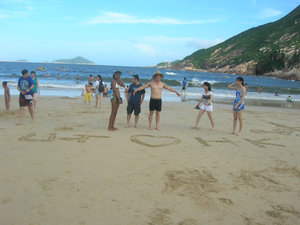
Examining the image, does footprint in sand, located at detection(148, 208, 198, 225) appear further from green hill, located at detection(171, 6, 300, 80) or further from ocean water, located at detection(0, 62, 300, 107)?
green hill, located at detection(171, 6, 300, 80)

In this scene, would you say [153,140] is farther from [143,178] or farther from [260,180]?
[260,180]

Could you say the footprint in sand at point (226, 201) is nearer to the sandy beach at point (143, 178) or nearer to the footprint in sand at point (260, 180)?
the sandy beach at point (143, 178)

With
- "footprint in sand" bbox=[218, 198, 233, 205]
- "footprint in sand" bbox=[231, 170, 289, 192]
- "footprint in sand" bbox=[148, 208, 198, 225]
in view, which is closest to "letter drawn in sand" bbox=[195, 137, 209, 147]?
"footprint in sand" bbox=[231, 170, 289, 192]

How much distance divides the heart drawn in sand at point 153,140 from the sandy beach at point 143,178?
27 mm

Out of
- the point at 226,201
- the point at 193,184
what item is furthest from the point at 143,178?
the point at 226,201

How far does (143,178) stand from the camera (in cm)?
420

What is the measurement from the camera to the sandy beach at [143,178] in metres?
3.19

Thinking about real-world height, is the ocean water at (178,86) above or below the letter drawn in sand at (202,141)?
above

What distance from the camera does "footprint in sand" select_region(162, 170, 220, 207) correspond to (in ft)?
12.1

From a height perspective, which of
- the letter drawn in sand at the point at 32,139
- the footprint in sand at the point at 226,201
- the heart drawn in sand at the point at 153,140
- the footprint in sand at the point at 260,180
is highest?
the letter drawn in sand at the point at 32,139

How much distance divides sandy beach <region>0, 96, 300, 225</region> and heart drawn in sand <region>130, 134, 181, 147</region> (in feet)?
0.09

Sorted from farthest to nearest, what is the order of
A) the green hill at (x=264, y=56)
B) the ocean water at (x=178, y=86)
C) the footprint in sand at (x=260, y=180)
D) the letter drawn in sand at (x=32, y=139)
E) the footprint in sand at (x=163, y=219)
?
the green hill at (x=264, y=56) < the ocean water at (x=178, y=86) < the letter drawn in sand at (x=32, y=139) < the footprint in sand at (x=260, y=180) < the footprint in sand at (x=163, y=219)

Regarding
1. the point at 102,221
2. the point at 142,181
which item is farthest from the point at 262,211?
the point at 102,221

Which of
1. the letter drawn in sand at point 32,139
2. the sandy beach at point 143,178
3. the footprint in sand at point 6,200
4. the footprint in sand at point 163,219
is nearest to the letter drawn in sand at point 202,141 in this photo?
the sandy beach at point 143,178
